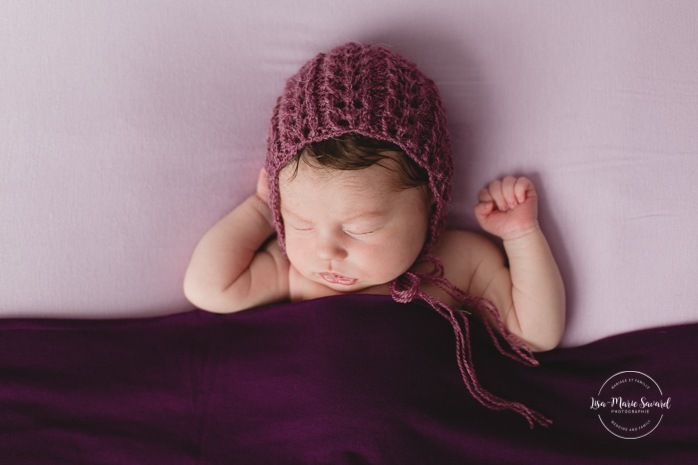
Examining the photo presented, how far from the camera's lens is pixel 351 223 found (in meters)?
1.11

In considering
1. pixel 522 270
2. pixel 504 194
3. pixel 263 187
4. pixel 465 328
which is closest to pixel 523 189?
pixel 504 194

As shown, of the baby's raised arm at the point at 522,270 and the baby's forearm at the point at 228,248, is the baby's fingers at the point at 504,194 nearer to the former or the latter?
the baby's raised arm at the point at 522,270

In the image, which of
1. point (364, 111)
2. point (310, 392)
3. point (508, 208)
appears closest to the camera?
point (364, 111)

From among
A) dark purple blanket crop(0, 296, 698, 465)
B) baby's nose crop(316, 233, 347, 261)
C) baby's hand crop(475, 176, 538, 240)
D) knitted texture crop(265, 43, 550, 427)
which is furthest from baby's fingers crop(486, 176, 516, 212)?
baby's nose crop(316, 233, 347, 261)

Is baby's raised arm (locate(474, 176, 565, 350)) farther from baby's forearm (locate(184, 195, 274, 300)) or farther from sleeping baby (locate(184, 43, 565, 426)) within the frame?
baby's forearm (locate(184, 195, 274, 300))

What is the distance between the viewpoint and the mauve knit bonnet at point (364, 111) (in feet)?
3.47

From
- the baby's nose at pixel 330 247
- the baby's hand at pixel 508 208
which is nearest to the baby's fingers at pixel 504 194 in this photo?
the baby's hand at pixel 508 208

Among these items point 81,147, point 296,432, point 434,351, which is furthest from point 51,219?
point 434,351

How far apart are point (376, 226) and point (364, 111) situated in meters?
0.20

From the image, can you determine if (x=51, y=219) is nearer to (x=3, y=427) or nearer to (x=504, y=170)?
(x=3, y=427)

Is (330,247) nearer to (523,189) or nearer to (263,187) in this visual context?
(263,187)

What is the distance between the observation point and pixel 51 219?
1.25 meters

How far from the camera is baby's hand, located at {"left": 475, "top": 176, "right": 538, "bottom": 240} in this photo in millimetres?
1253

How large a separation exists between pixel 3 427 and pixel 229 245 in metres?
0.53
